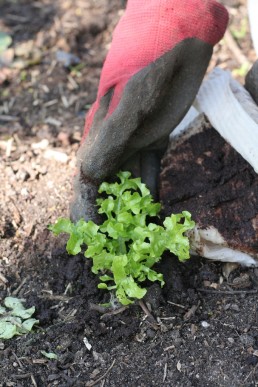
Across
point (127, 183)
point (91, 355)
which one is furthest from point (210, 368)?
point (127, 183)

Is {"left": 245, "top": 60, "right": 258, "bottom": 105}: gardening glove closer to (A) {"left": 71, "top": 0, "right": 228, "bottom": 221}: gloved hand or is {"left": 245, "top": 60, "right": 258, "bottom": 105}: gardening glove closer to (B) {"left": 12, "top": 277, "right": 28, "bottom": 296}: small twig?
(A) {"left": 71, "top": 0, "right": 228, "bottom": 221}: gloved hand

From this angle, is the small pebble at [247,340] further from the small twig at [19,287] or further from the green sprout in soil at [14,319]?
the small twig at [19,287]

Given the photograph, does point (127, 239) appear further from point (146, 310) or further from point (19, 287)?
point (19, 287)

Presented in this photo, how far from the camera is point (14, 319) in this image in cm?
256

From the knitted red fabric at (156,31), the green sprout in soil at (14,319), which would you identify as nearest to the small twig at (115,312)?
the green sprout in soil at (14,319)

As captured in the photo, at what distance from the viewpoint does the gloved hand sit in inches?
103

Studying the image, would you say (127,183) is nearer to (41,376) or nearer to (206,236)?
(206,236)

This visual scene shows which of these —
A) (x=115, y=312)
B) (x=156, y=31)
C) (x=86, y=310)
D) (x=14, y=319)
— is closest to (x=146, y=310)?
(x=115, y=312)

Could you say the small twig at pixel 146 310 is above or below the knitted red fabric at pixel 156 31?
below

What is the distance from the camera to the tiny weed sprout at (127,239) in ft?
7.90

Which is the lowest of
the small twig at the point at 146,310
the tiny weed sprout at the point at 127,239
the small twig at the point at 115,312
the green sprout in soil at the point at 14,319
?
the green sprout in soil at the point at 14,319

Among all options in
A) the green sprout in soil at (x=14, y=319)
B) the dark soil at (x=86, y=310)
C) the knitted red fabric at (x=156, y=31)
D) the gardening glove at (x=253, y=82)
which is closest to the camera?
the dark soil at (x=86, y=310)

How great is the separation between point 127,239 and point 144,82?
2.17 feet

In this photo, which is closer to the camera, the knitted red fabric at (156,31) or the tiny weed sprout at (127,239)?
the tiny weed sprout at (127,239)
